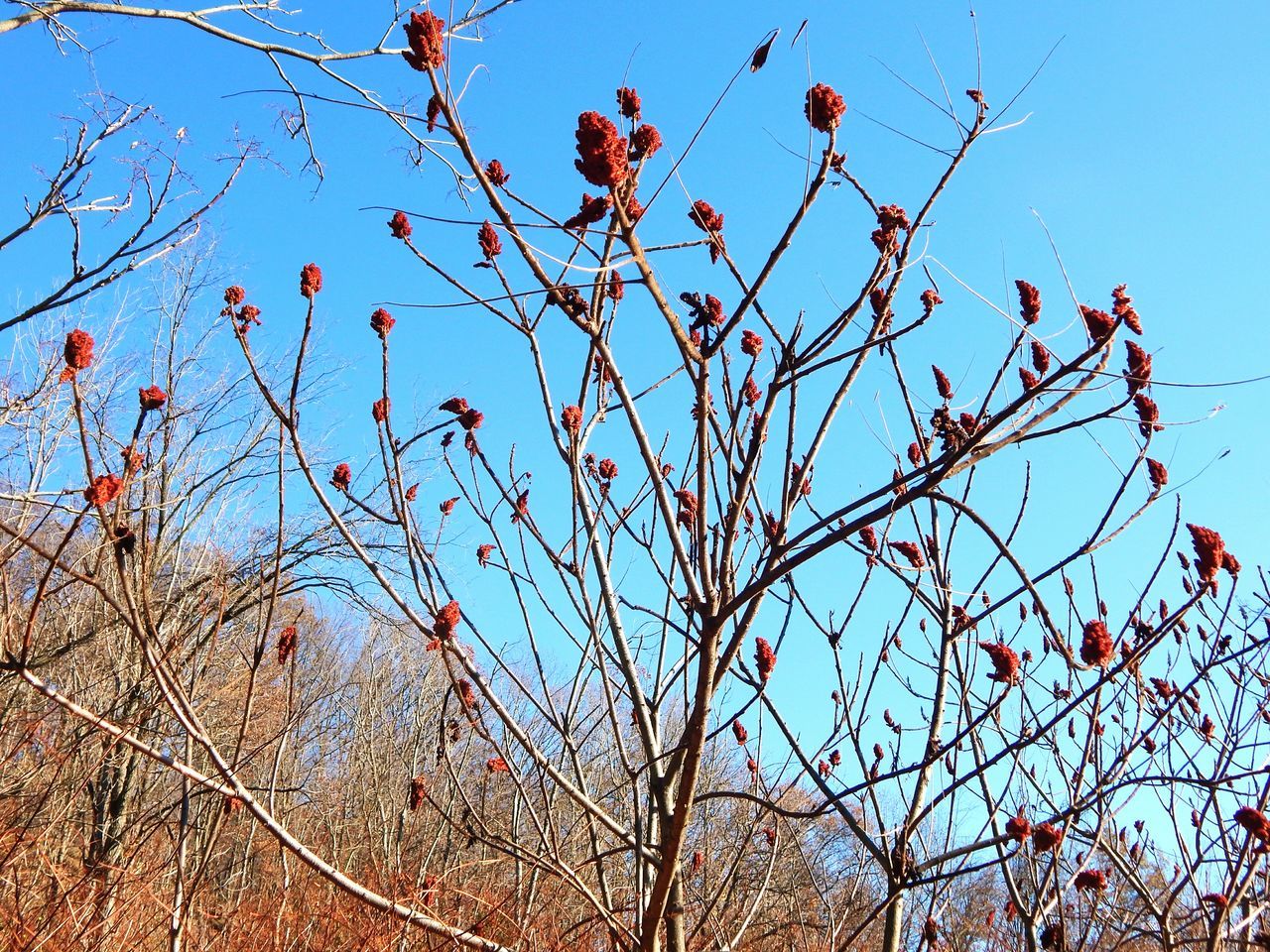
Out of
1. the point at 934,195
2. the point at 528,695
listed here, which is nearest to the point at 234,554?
the point at 528,695

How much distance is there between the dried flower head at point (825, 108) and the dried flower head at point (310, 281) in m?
1.17

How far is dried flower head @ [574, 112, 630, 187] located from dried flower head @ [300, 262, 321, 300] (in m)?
1.03

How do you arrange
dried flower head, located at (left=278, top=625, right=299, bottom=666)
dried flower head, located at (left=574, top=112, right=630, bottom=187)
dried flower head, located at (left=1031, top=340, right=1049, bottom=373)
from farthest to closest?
dried flower head, located at (left=1031, top=340, right=1049, bottom=373) → dried flower head, located at (left=278, top=625, right=299, bottom=666) → dried flower head, located at (left=574, top=112, right=630, bottom=187)

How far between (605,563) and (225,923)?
251cm

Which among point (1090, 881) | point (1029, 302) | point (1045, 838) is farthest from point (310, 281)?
point (1090, 881)

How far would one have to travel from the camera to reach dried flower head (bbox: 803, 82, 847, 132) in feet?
5.04

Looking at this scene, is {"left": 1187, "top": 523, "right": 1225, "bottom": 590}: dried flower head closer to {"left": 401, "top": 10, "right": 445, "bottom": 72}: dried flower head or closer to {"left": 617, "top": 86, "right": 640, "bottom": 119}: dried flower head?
{"left": 617, "top": 86, "right": 640, "bottom": 119}: dried flower head

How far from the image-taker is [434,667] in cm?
1551

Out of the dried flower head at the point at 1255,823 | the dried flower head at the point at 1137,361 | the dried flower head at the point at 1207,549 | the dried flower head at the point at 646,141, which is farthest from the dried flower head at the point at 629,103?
the dried flower head at the point at 1255,823

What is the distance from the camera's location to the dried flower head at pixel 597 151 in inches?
48.6

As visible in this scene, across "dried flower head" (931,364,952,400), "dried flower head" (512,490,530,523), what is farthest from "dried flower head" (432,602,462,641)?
"dried flower head" (931,364,952,400)

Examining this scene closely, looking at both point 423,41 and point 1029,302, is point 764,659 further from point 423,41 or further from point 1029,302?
point 423,41

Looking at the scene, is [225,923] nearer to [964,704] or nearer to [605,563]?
[605,563]

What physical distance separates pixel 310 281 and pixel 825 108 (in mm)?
1200
